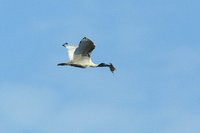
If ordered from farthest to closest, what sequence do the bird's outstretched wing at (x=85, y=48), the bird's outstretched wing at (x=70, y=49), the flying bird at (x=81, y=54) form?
the bird's outstretched wing at (x=70, y=49) < the flying bird at (x=81, y=54) < the bird's outstretched wing at (x=85, y=48)

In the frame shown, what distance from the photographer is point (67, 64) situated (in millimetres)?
93250

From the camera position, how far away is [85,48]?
9056 cm

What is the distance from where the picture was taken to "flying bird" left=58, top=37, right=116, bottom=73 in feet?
295

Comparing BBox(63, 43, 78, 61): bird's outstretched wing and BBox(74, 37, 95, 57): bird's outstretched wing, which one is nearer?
BBox(74, 37, 95, 57): bird's outstretched wing

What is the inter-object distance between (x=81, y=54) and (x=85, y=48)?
1.85m

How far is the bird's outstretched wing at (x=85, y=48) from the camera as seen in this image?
292ft

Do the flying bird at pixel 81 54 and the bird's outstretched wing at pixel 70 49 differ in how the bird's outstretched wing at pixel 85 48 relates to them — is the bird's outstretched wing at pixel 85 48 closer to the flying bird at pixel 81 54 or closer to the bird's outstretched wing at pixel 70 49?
the flying bird at pixel 81 54

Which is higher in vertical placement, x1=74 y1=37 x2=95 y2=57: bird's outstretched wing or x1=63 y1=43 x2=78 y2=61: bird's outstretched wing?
x1=63 y1=43 x2=78 y2=61: bird's outstretched wing

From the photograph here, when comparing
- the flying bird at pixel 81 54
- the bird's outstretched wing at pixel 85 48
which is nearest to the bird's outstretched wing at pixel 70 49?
the flying bird at pixel 81 54

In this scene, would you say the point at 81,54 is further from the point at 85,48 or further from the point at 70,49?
the point at 70,49

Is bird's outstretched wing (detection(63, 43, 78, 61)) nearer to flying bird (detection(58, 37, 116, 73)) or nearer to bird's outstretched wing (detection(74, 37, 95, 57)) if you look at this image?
flying bird (detection(58, 37, 116, 73))

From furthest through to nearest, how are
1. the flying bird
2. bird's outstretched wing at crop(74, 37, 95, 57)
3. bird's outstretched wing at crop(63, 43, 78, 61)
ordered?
bird's outstretched wing at crop(63, 43, 78, 61) < the flying bird < bird's outstretched wing at crop(74, 37, 95, 57)

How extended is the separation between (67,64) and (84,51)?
2603 mm

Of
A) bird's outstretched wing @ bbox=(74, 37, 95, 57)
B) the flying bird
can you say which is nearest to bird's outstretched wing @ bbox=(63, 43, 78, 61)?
the flying bird
